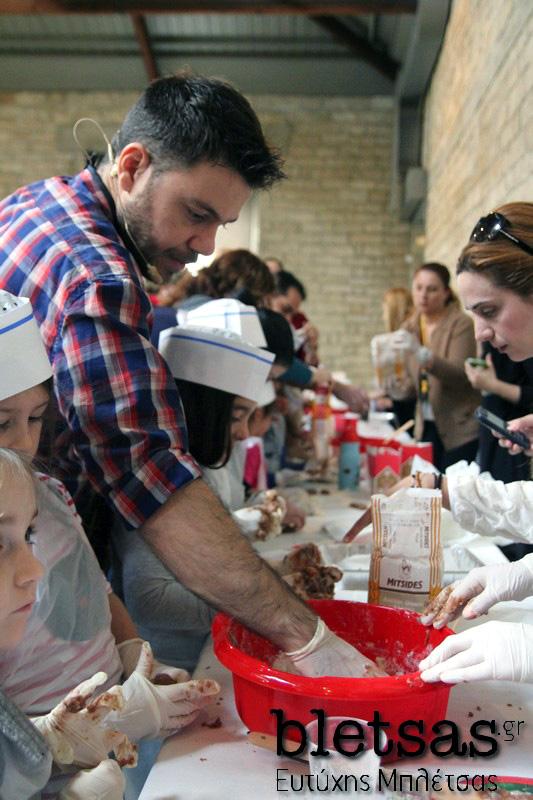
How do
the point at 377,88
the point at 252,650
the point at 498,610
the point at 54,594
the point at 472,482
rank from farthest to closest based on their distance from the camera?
the point at 377,88 < the point at 472,482 < the point at 498,610 < the point at 252,650 < the point at 54,594

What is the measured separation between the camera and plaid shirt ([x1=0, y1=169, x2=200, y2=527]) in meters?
1.28

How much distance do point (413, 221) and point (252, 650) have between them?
895cm

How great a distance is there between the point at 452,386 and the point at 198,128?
10.4ft

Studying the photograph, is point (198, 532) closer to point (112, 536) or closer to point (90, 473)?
point (90, 473)

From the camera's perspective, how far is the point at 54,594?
1195mm

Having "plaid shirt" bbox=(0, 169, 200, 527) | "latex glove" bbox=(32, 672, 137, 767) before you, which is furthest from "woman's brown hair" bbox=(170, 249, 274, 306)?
"latex glove" bbox=(32, 672, 137, 767)

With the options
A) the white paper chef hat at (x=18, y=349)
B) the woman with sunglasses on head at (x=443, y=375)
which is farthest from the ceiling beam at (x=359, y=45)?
the white paper chef hat at (x=18, y=349)

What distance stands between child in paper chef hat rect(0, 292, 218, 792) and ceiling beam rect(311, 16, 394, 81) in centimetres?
828

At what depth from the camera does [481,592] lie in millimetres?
1350

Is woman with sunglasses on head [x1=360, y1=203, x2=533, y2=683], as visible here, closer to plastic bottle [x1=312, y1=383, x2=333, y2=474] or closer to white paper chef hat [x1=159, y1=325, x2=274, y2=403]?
white paper chef hat [x1=159, y1=325, x2=274, y2=403]

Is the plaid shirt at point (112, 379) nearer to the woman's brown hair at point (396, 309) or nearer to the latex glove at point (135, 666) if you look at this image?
the latex glove at point (135, 666)

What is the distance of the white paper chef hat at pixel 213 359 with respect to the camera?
1.80 meters

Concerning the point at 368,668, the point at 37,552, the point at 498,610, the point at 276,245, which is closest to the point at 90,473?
the point at 37,552

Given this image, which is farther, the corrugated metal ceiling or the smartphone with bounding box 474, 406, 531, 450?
the corrugated metal ceiling
